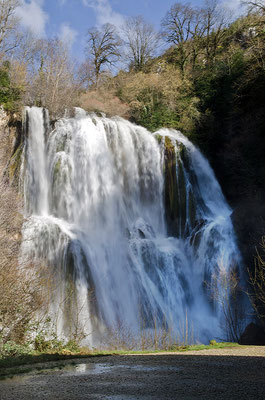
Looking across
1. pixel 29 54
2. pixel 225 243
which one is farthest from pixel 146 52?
pixel 225 243

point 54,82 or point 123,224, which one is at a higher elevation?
point 54,82

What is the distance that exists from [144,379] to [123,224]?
13653 mm

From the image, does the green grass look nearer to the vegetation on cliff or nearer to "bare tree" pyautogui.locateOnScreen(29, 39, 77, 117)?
the vegetation on cliff

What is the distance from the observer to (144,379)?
18.5 ft

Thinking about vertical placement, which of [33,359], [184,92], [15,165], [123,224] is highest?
[184,92]

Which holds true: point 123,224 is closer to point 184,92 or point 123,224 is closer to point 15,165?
point 15,165

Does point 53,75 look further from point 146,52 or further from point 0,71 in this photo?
A: point 146,52

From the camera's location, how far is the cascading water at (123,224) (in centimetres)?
1440

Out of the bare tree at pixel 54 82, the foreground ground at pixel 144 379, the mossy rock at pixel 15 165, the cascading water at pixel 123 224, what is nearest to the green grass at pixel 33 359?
the foreground ground at pixel 144 379

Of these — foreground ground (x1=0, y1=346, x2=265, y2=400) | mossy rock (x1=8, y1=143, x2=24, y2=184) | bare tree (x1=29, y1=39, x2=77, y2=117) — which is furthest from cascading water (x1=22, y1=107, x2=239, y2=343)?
foreground ground (x1=0, y1=346, x2=265, y2=400)

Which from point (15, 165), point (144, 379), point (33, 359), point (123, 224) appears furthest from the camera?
point (15, 165)

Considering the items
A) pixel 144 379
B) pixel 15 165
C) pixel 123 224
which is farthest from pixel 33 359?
pixel 15 165

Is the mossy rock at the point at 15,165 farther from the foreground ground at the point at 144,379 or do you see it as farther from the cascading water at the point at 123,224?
the foreground ground at the point at 144,379

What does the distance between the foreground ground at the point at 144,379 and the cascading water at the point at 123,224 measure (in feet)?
17.9
